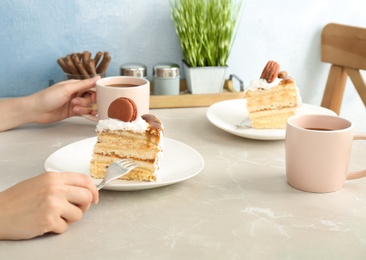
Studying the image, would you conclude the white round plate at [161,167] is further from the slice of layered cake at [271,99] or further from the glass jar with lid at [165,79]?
the glass jar with lid at [165,79]

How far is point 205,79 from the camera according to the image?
199cm

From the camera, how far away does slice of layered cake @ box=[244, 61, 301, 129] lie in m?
1.57

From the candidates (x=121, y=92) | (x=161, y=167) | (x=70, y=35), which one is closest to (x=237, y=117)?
(x=121, y=92)

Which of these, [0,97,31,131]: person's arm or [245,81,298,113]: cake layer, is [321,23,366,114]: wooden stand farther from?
[0,97,31,131]: person's arm

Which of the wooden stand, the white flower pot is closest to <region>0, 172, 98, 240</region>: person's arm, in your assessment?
the white flower pot

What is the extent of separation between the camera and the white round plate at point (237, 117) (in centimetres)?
148

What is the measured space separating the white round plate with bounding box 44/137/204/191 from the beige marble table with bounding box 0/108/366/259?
0.03 metres

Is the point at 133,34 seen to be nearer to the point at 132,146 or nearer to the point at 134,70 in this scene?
the point at 134,70

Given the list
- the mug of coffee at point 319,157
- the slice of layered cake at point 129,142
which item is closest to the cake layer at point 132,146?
the slice of layered cake at point 129,142

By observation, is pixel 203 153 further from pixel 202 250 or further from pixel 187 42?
pixel 187 42

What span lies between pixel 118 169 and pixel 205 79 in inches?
35.2

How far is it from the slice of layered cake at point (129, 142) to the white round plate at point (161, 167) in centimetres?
3

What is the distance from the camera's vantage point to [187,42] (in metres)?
2.01

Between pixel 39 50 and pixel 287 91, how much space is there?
3.12 feet
